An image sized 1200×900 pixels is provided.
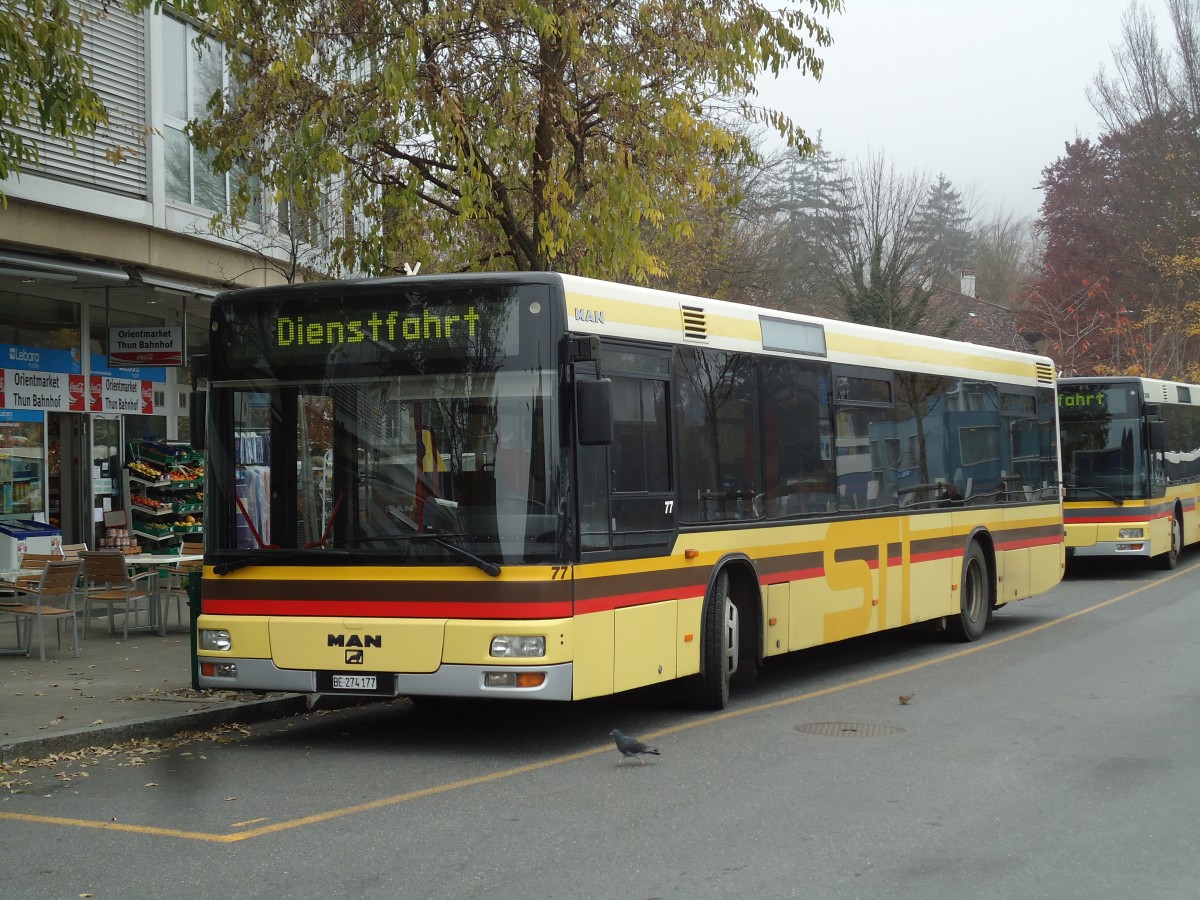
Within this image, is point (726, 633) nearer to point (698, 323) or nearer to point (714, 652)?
point (714, 652)

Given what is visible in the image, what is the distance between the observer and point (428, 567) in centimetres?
875

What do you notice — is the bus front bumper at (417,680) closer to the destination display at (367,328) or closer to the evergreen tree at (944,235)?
the destination display at (367,328)

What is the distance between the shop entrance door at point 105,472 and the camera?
64.7 feet

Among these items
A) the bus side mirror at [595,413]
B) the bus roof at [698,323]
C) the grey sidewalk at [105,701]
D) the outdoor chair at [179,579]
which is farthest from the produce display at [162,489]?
the bus side mirror at [595,413]

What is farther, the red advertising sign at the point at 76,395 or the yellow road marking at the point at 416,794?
the red advertising sign at the point at 76,395

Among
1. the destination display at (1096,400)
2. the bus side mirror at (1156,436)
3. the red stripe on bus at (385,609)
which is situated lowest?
the red stripe on bus at (385,609)

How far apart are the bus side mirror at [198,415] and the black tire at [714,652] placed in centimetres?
370

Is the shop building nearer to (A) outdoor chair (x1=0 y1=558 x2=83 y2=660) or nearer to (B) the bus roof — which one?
(A) outdoor chair (x1=0 y1=558 x2=83 y2=660)

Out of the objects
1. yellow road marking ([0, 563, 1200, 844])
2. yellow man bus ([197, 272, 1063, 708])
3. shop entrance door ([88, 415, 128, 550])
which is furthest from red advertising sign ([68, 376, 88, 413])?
yellow road marking ([0, 563, 1200, 844])

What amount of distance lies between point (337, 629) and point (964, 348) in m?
8.87

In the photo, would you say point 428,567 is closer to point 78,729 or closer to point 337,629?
point 337,629

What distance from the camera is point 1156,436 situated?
2311cm


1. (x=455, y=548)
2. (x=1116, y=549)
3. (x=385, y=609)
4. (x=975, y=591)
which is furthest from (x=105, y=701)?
Answer: (x=1116, y=549)

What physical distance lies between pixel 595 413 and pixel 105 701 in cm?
491
